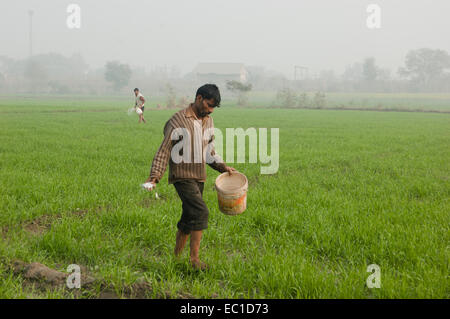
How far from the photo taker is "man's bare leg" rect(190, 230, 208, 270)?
2.92 metres

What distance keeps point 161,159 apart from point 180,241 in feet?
2.60

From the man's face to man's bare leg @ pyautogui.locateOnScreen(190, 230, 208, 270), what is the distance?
101cm

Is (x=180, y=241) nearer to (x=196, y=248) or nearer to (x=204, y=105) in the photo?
(x=196, y=248)

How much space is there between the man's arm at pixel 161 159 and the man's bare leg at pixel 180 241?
562mm

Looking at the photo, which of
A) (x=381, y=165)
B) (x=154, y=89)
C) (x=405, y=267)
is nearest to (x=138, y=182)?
(x=405, y=267)

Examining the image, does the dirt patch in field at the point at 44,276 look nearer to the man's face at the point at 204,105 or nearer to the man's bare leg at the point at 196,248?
the man's bare leg at the point at 196,248

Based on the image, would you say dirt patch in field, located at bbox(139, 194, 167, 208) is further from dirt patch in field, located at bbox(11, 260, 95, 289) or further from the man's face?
the man's face

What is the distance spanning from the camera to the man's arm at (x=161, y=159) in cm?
279

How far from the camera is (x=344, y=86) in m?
81.1

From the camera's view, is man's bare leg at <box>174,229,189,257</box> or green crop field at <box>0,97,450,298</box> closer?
green crop field at <box>0,97,450,298</box>

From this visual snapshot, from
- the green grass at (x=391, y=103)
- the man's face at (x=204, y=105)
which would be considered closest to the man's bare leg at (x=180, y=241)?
the man's face at (x=204, y=105)

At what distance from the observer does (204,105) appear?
111 inches

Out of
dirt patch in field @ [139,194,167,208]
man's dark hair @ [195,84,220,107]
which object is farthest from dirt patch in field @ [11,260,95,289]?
dirt patch in field @ [139,194,167,208]

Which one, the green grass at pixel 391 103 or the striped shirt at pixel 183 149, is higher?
the green grass at pixel 391 103
